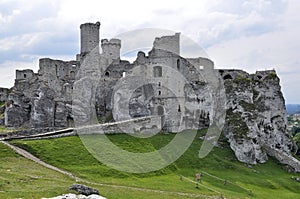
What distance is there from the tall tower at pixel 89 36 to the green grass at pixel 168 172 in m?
24.7

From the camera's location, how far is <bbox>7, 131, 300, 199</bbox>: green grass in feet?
115

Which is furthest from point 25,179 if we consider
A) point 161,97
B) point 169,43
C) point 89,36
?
point 89,36

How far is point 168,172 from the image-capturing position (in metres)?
41.8

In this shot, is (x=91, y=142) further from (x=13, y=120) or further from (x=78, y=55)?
(x=78, y=55)

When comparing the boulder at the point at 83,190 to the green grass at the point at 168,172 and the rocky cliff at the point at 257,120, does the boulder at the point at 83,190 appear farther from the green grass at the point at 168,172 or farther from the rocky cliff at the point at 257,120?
the rocky cliff at the point at 257,120

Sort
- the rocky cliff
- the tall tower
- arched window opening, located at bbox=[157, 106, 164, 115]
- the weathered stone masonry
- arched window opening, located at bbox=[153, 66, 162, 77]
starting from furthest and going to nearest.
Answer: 1. the tall tower
2. arched window opening, located at bbox=[153, 66, 162, 77]
3. arched window opening, located at bbox=[157, 106, 164, 115]
4. the weathered stone masonry
5. the rocky cliff

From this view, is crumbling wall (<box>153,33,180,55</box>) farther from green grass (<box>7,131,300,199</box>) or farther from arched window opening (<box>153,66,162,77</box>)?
green grass (<box>7,131,300,199</box>)

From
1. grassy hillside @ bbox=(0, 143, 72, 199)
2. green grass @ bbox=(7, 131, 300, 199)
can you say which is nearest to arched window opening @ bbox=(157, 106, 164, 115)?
green grass @ bbox=(7, 131, 300, 199)

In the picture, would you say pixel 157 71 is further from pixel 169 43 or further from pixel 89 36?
pixel 89 36

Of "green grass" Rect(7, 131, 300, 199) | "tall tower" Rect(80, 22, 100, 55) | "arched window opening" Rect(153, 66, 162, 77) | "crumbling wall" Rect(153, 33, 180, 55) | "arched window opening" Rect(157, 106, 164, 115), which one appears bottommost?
"green grass" Rect(7, 131, 300, 199)

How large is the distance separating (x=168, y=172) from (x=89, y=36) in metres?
36.2

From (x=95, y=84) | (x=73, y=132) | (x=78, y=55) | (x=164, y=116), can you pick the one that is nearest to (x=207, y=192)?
(x=73, y=132)

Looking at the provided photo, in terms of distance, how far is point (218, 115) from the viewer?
61.2 metres

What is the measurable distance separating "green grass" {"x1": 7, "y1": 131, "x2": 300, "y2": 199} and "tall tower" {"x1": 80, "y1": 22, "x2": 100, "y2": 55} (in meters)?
24.7
